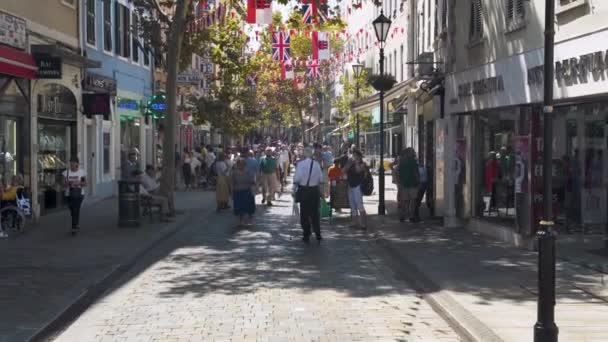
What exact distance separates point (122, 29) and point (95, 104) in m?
6.50

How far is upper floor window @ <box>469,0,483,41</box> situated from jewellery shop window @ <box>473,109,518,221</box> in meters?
1.72

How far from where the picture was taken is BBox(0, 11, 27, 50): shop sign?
17172 millimetres

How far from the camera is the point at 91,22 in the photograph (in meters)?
25.1

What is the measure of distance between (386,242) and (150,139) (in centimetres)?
2173

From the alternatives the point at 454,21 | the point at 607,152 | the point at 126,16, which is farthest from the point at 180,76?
the point at 607,152

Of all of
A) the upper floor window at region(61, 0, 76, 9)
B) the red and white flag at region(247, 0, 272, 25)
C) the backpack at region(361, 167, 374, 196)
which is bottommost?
the backpack at region(361, 167, 374, 196)

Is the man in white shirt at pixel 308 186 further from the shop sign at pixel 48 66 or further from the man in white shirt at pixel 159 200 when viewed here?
the shop sign at pixel 48 66

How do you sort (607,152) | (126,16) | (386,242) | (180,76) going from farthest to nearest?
(126,16), (180,76), (386,242), (607,152)

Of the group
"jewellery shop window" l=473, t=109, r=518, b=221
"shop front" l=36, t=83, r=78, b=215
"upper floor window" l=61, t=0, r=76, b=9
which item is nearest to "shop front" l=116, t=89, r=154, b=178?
"shop front" l=36, t=83, r=78, b=215

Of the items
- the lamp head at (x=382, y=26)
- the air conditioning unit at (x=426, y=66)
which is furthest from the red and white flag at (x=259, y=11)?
the air conditioning unit at (x=426, y=66)

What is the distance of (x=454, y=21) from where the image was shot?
19.0 meters

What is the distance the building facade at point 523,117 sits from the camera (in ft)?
40.6

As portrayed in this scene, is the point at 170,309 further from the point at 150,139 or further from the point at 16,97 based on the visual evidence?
the point at 150,139

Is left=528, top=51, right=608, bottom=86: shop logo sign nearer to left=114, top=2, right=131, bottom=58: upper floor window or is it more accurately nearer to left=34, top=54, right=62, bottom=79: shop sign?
left=34, top=54, right=62, bottom=79: shop sign
